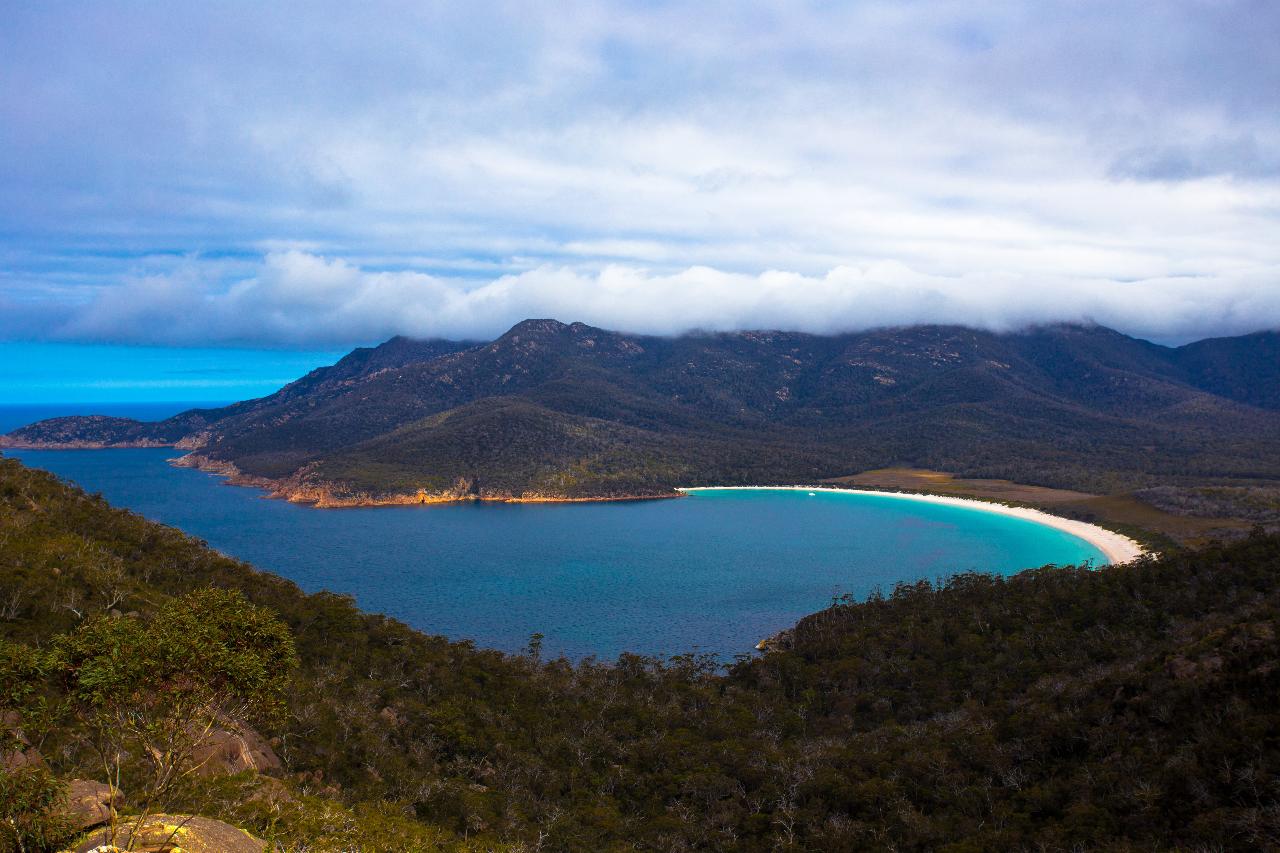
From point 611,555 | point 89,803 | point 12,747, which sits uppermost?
point 12,747

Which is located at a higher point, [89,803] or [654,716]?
[89,803]

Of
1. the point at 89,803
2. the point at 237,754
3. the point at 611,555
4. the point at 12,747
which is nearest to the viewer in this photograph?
the point at 89,803

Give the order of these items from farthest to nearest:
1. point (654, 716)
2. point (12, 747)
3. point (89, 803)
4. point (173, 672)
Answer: point (654, 716), point (173, 672), point (12, 747), point (89, 803)

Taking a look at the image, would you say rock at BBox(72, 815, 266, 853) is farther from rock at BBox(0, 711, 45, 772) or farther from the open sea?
the open sea

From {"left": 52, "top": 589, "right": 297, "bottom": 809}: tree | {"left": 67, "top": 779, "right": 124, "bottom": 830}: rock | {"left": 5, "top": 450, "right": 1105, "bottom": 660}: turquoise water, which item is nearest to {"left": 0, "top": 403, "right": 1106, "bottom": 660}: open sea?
{"left": 5, "top": 450, "right": 1105, "bottom": 660}: turquoise water

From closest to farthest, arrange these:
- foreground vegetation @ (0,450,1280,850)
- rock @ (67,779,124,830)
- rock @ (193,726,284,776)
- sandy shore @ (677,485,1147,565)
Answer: rock @ (67,779,124,830) < foreground vegetation @ (0,450,1280,850) < rock @ (193,726,284,776) < sandy shore @ (677,485,1147,565)

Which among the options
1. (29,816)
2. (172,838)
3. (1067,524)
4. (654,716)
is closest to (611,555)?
(654,716)

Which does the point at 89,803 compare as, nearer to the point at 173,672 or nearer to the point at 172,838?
the point at 173,672
